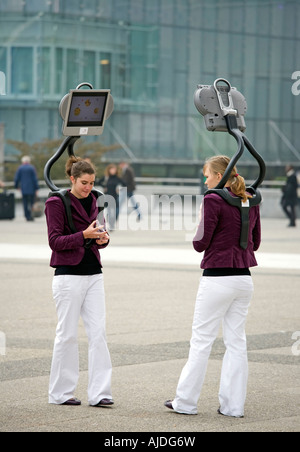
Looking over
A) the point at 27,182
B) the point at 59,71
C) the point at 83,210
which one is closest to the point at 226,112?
the point at 83,210

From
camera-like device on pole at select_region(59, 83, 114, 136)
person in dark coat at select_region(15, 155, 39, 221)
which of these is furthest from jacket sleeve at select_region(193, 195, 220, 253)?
person in dark coat at select_region(15, 155, 39, 221)

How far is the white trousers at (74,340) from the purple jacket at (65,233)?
144 mm

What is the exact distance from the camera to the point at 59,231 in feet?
22.5

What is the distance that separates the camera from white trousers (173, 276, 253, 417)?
6.60 m

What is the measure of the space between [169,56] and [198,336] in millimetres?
51748

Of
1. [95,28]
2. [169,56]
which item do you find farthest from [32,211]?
[169,56]

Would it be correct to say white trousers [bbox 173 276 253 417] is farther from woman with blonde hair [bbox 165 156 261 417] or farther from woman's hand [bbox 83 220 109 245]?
woman's hand [bbox 83 220 109 245]

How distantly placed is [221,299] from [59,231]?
4.14ft

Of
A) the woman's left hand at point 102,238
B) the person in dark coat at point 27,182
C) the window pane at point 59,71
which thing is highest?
the window pane at point 59,71

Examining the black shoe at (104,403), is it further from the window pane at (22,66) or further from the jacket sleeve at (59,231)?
the window pane at (22,66)

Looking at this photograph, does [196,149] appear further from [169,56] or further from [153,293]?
[153,293]

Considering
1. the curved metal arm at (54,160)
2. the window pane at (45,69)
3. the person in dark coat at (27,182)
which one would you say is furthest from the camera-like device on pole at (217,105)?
the window pane at (45,69)

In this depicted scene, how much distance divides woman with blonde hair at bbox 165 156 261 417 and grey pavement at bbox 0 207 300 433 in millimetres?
172

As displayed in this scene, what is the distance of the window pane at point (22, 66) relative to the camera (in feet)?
163
